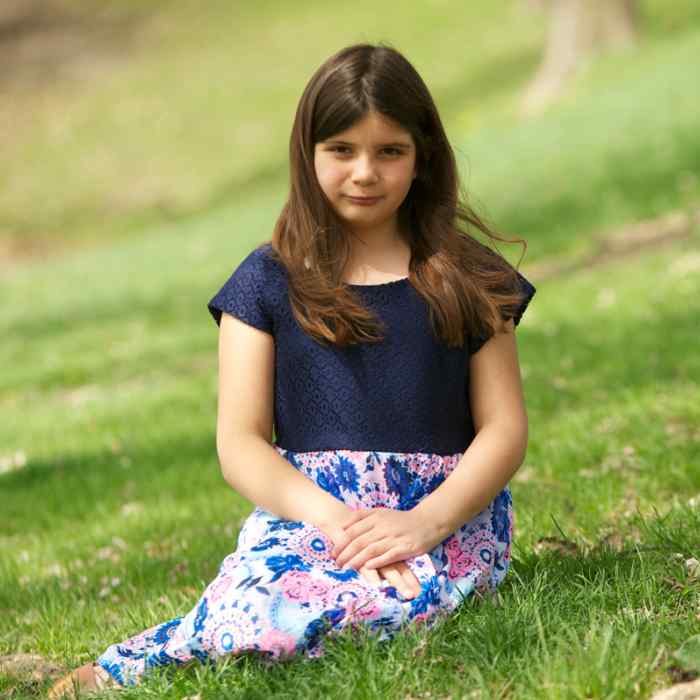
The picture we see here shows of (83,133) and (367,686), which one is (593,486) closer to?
(367,686)

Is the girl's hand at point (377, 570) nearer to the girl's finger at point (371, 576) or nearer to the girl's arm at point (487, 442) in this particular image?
the girl's finger at point (371, 576)

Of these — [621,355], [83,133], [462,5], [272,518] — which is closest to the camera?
[272,518]

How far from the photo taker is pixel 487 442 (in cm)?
351

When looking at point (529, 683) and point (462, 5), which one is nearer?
point (529, 683)

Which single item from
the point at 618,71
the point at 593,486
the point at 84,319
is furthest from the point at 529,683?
the point at 618,71

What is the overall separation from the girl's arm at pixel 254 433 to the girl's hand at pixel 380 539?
118 millimetres

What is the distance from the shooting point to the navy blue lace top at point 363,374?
11.5 feet

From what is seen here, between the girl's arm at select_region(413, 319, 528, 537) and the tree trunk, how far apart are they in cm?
1850

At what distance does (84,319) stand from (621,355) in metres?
7.82

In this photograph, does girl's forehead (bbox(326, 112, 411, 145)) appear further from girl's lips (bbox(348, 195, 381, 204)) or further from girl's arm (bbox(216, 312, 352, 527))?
girl's arm (bbox(216, 312, 352, 527))

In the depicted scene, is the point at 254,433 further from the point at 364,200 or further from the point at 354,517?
the point at 364,200

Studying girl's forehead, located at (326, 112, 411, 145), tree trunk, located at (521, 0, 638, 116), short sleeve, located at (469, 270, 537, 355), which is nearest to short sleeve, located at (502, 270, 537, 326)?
short sleeve, located at (469, 270, 537, 355)

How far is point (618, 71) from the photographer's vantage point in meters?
20.0

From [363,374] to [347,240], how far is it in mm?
401
